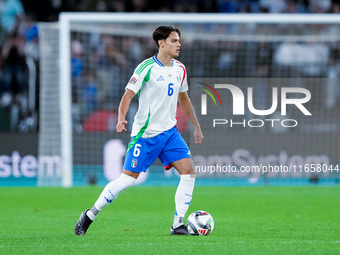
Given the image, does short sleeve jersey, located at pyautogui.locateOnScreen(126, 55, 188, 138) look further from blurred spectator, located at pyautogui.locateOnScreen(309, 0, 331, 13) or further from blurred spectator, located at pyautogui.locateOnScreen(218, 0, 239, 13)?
blurred spectator, located at pyautogui.locateOnScreen(309, 0, 331, 13)

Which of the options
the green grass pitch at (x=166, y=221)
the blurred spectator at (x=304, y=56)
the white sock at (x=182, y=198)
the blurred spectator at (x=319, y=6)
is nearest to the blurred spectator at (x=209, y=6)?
the blurred spectator at (x=319, y=6)

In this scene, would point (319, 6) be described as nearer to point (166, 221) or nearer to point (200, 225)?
point (166, 221)

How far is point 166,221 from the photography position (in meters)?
7.87

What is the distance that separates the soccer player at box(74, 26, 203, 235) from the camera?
248 inches

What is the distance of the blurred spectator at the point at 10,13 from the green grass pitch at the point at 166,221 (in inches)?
254

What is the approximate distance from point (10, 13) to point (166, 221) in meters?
11.1

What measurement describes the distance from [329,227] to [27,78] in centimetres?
1061

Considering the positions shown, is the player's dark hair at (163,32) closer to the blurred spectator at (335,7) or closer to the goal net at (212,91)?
the goal net at (212,91)

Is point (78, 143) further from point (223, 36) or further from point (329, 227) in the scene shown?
point (329, 227)

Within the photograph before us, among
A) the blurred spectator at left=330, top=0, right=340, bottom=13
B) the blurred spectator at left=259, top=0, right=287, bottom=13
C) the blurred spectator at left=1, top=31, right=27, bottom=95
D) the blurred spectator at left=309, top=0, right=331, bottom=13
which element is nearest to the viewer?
the blurred spectator at left=1, top=31, right=27, bottom=95

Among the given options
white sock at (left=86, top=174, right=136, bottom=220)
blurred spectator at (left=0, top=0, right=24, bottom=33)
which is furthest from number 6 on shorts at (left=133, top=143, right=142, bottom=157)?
blurred spectator at (left=0, top=0, right=24, bottom=33)

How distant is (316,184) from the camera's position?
1366 cm

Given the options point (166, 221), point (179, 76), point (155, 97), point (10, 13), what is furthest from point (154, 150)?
point (10, 13)

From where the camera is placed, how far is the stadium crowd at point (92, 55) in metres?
14.6
